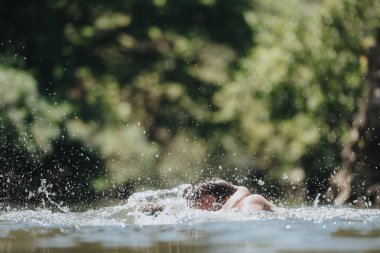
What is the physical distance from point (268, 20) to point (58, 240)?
12.0m

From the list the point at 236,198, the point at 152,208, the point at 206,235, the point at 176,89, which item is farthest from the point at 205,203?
the point at 176,89

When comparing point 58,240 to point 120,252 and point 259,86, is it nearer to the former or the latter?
point 120,252

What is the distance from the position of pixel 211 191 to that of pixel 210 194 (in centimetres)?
4

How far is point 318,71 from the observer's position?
583 inches

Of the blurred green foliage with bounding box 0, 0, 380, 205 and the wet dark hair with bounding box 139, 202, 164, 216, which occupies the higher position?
the blurred green foliage with bounding box 0, 0, 380, 205

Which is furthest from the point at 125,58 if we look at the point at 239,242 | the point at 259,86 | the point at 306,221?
the point at 239,242

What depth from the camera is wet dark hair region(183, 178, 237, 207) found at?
7.36 m

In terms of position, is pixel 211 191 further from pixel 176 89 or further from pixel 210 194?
pixel 176 89

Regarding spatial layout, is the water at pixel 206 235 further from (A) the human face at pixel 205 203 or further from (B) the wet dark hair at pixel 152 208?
(A) the human face at pixel 205 203

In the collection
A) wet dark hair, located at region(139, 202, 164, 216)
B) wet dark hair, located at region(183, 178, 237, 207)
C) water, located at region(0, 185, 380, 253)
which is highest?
wet dark hair, located at region(183, 178, 237, 207)

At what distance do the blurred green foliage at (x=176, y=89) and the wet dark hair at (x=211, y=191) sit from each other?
21.5 feet

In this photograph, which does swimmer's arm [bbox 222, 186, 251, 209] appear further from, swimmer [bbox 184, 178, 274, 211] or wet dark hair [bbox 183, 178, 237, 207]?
wet dark hair [bbox 183, 178, 237, 207]

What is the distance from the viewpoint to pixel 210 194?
746 centimetres

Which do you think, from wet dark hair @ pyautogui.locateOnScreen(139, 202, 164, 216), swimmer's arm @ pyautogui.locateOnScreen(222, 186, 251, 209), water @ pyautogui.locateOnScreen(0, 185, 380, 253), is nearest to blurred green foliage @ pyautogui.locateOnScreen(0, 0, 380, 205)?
swimmer's arm @ pyautogui.locateOnScreen(222, 186, 251, 209)
